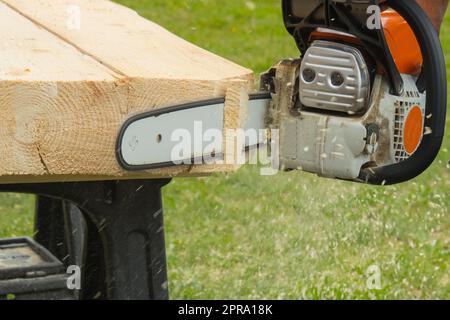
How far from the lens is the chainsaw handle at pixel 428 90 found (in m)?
2.09

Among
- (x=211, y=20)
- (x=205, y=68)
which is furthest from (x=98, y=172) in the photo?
(x=211, y=20)

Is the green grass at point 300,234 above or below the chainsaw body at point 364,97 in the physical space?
below

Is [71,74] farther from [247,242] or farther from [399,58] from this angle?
[247,242]

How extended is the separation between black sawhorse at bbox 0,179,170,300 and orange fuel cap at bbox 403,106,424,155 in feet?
1.83

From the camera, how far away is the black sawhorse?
216 cm

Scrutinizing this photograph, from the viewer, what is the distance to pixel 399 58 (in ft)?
6.96

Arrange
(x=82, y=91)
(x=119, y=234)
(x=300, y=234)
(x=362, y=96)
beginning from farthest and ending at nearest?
(x=300, y=234) < (x=119, y=234) < (x=362, y=96) < (x=82, y=91)

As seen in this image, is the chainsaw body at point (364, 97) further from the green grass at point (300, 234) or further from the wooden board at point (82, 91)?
the green grass at point (300, 234)

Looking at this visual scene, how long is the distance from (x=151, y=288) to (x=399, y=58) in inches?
31.4

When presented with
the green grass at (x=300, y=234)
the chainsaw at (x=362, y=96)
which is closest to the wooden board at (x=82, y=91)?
the chainsaw at (x=362, y=96)

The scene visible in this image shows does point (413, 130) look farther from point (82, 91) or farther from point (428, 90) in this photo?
Result: point (82, 91)

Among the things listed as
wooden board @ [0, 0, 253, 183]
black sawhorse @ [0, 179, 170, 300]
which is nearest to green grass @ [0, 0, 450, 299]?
black sawhorse @ [0, 179, 170, 300]

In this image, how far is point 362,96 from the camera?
208 cm

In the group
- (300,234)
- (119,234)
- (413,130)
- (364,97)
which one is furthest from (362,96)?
(300,234)
